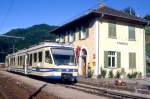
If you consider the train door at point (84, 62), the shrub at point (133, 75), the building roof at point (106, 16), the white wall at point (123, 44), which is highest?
the building roof at point (106, 16)

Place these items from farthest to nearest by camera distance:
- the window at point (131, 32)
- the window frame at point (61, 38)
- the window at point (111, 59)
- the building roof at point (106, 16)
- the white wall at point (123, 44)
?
the window frame at point (61, 38), the window at point (131, 32), the window at point (111, 59), the white wall at point (123, 44), the building roof at point (106, 16)

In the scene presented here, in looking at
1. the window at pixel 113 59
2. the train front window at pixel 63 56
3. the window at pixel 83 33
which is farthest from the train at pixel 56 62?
the window at pixel 83 33

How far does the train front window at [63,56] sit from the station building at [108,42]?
25.6 ft

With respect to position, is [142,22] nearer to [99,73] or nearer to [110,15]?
[110,15]

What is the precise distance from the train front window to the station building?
7809 mm

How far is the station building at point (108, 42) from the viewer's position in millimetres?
27031

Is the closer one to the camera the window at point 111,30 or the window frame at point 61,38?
the window at point 111,30

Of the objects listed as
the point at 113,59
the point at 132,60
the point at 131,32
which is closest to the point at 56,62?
the point at 113,59

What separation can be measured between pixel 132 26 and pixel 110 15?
11.7 feet

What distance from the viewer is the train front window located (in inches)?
729

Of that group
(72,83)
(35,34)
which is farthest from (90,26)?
(35,34)

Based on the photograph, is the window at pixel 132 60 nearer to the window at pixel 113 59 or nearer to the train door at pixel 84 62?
the window at pixel 113 59

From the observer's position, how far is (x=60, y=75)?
18469 mm

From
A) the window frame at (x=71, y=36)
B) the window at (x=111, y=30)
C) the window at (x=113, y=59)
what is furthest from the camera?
the window frame at (x=71, y=36)
